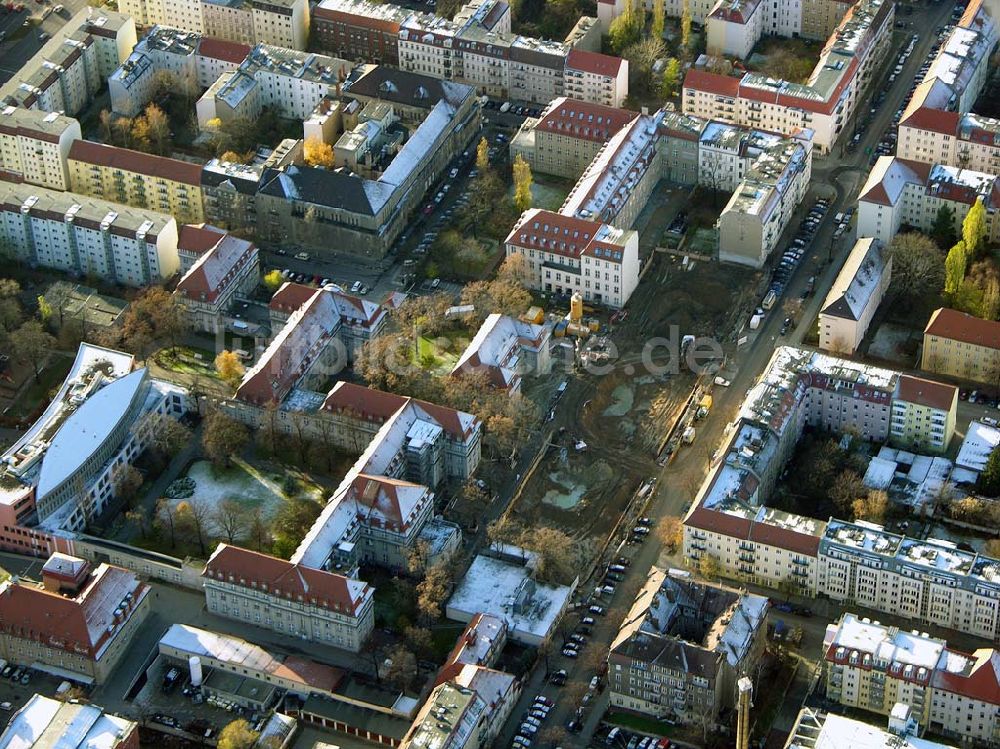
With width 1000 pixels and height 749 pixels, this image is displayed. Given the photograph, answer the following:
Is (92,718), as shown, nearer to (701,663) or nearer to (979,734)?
(701,663)

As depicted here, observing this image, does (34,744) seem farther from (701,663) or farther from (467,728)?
(701,663)

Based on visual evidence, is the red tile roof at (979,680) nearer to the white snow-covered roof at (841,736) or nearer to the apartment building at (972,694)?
the apartment building at (972,694)

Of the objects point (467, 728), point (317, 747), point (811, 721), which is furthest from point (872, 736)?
point (317, 747)

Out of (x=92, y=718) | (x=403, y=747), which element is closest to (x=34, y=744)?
(x=92, y=718)

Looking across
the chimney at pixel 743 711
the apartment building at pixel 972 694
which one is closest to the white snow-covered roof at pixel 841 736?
the chimney at pixel 743 711

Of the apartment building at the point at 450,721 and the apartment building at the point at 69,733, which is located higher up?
the apartment building at the point at 450,721
